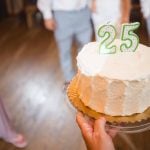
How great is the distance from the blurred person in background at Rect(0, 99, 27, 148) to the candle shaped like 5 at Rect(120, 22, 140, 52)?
3.47ft

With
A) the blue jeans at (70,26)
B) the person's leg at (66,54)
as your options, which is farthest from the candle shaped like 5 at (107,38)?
the person's leg at (66,54)

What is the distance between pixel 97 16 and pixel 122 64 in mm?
1069

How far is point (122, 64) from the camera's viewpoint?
1.23 metres

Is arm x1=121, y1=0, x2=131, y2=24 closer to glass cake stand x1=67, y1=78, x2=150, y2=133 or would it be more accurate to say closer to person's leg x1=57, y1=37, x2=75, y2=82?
person's leg x1=57, y1=37, x2=75, y2=82

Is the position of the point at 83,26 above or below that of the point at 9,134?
above

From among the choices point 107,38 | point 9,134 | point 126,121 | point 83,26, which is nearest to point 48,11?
point 83,26

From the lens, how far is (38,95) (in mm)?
2670

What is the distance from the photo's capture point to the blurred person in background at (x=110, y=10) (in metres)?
2.18

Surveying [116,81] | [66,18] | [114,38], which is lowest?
[66,18]

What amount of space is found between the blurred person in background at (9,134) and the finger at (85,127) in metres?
0.95

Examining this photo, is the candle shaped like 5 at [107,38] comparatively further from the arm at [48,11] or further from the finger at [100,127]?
the arm at [48,11]

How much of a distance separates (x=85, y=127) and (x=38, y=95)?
154 centimetres

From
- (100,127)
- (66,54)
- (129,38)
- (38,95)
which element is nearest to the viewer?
(100,127)

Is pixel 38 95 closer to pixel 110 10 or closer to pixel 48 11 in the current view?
pixel 48 11
